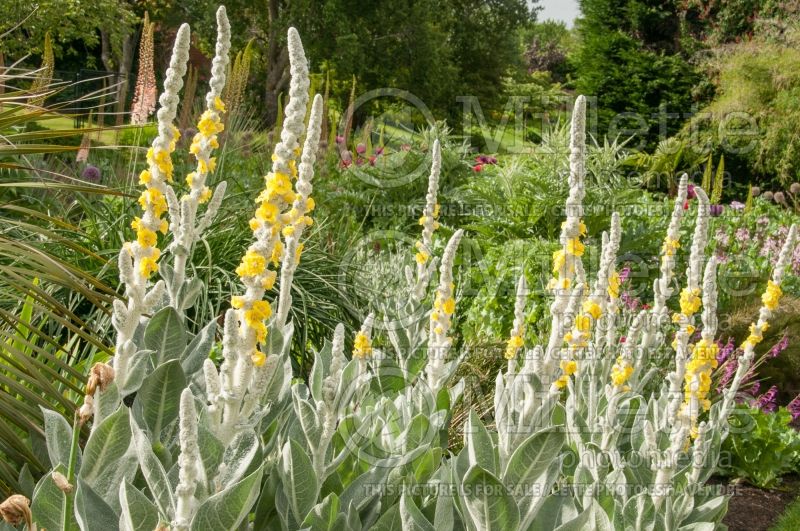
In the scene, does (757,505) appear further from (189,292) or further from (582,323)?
(189,292)

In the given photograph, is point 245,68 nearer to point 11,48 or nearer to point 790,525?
point 790,525

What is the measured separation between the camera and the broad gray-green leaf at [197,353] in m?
1.98

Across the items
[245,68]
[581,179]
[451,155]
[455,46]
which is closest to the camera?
[581,179]

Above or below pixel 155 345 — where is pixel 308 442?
below

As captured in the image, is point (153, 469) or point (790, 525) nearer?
point (153, 469)

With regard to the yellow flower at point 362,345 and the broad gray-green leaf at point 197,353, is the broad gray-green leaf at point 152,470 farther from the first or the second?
the yellow flower at point 362,345

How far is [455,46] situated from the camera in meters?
22.4

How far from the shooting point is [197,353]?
200 centimetres

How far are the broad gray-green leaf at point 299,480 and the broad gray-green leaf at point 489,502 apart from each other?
34 cm

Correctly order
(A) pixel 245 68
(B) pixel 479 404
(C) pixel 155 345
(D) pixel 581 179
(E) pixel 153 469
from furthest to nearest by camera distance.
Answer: (A) pixel 245 68 → (B) pixel 479 404 → (C) pixel 155 345 → (D) pixel 581 179 → (E) pixel 153 469

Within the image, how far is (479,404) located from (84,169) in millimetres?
3039

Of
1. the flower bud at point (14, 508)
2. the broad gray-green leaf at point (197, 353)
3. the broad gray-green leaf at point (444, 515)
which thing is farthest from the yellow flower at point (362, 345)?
the flower bud at point (14, 508)

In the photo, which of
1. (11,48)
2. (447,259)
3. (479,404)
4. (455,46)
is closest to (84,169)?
(479,404)

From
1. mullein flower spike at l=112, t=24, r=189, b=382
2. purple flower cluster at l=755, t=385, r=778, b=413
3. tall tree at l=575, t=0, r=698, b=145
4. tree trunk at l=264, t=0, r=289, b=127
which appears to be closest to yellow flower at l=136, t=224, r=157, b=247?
mullein flower spike at l=112, t=24, r=189, b=382
